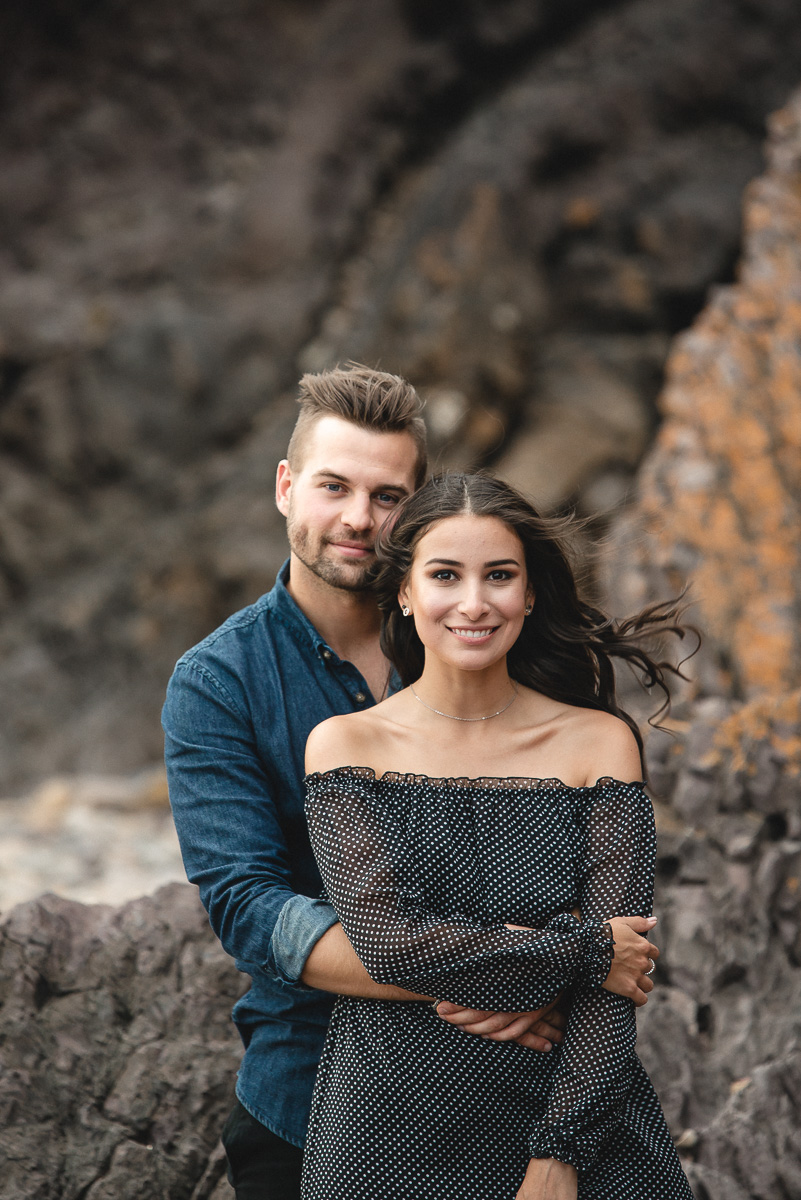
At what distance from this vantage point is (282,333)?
23.8 ft

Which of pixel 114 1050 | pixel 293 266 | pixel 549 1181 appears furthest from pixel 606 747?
pixel 293 266

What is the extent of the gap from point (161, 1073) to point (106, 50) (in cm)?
718

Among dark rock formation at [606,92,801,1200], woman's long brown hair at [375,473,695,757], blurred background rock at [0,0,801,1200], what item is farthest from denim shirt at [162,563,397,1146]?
blurred background rock at [0,0,801,1200]

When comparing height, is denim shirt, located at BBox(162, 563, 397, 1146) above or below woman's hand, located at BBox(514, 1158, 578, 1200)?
above

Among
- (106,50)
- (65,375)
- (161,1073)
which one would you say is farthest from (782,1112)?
(106,50)

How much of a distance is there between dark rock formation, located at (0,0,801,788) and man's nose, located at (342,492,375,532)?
15.3ft

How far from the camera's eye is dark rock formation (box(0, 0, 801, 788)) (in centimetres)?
700

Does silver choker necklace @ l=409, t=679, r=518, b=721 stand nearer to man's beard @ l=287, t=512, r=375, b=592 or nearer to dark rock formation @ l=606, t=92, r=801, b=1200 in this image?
man's beard @ l=287, t=512, r=375, b=592

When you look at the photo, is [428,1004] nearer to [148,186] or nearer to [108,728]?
[108,728]

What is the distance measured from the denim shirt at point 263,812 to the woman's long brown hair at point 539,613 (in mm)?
223

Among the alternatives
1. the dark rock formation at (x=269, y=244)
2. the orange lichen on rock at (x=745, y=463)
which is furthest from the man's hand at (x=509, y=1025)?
the dark rock formation at (x=269, y=244)

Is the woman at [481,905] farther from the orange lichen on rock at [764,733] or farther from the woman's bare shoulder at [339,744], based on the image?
the orange lichen on rock at [764,733]

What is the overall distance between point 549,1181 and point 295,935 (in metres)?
0.57

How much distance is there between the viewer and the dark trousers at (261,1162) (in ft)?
6.85
